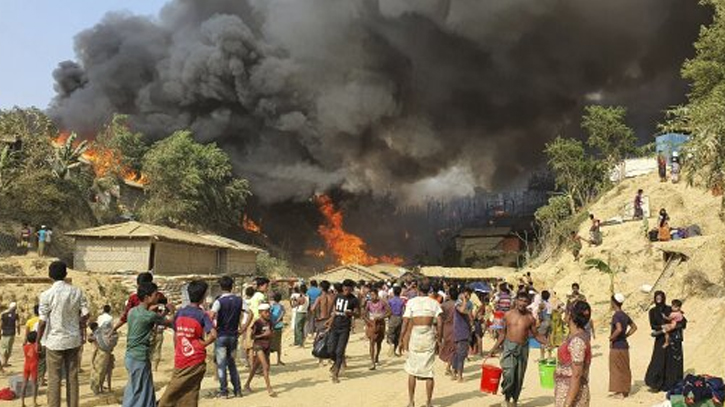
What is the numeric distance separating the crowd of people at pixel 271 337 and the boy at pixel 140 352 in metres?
0.01

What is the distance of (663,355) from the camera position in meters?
8.91

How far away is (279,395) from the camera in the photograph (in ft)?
30.0

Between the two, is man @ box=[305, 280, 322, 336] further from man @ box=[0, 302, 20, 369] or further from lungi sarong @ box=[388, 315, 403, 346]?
man @ box=[0, 302, 20, 369]

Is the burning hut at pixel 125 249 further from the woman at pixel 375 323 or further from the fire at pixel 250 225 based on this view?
the fire at pixel 250 225

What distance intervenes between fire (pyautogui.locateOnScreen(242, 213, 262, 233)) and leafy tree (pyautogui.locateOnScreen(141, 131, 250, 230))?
522 cm

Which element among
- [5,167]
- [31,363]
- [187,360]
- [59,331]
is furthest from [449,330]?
[5,167]

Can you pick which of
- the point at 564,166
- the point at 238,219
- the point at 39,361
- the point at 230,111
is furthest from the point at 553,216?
the point at 39,361

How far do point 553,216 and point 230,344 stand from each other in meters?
34.5

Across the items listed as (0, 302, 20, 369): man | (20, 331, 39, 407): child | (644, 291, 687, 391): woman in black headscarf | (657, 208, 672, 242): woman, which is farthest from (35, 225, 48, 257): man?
(657, 208, 672, 242): woman

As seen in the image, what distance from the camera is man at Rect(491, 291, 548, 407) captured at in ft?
24.1

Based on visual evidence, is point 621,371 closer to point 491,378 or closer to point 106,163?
point 491,378

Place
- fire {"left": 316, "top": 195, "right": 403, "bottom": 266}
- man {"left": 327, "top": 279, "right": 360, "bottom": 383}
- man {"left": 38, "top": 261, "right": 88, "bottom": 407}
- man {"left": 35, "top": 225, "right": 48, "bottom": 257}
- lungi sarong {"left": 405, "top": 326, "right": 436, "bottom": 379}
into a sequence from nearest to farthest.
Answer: man {"left": 38, "top": 261, "right": 88, "bottom": 407}
lungi sarong {"left": 405, "top": 326, "right": 436, "bottom": 379}
man {"left": 327, "top": 279, "right": 360, "bottom": 383}
man {"left": 35, "top": 225, "right": 48, "bottom": 257}
fire {"left": 316, "top": 195, "right": 403, "bottom": 266}

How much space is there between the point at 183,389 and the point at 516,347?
3957mm

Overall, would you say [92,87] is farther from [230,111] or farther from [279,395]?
[279,395]
